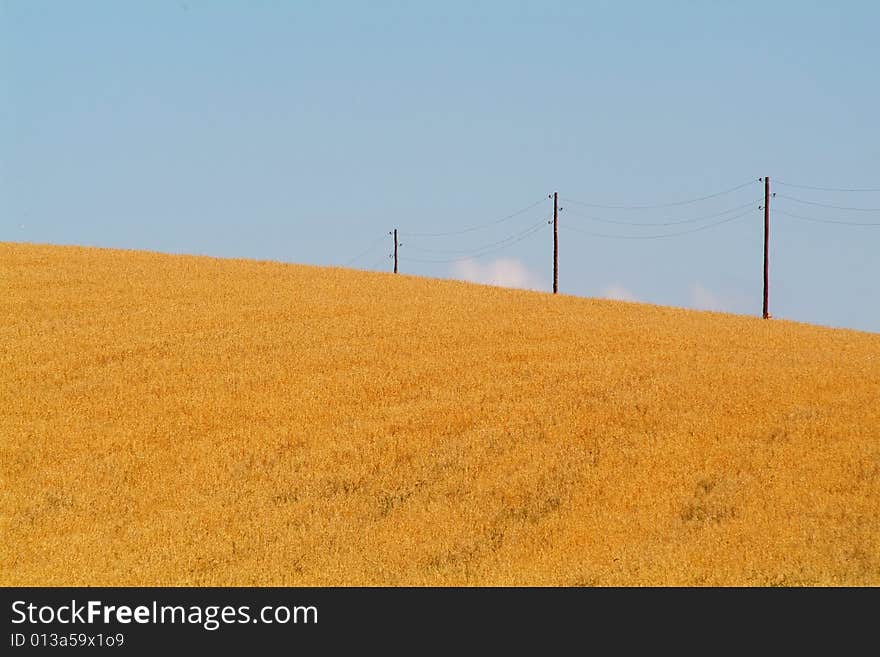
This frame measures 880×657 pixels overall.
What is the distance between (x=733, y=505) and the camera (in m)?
14.1

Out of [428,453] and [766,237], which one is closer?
[428,453]

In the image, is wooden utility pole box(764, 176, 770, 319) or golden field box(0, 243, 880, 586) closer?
golden field box(0, 243, 880, 586)

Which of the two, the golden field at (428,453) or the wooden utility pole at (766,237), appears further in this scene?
the wooden utility pole at (766,237)

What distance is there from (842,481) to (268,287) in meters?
23.3

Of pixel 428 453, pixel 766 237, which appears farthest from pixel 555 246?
pixel 428 453

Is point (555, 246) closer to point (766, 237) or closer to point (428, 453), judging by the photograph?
point (766, 237)

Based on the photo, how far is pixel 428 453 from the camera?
1670cm

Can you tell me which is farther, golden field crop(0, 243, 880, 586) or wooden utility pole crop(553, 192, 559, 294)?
wooden utility pole crop(553, 192, 559, 294)

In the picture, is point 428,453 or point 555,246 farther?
point 555,246

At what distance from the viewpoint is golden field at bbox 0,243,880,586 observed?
12.8 meters

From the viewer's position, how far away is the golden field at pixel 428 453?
12812 millimetres
